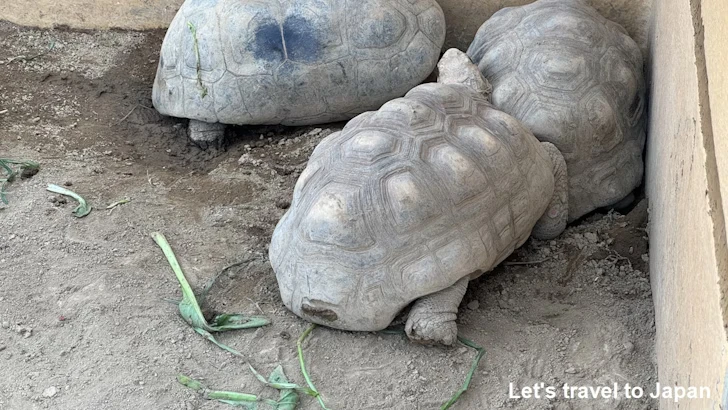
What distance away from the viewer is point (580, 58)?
131 inches

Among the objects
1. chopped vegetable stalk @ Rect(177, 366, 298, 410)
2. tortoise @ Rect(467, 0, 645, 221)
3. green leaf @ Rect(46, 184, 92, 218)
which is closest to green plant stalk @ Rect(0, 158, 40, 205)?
green leaf @ Rect(46, 184, 92, 218)

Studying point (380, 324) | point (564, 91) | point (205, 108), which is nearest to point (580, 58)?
point (564, 91)

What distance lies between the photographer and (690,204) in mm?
2150

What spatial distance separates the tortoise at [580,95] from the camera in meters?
3.26

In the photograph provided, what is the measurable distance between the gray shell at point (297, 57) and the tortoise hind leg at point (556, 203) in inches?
37.0

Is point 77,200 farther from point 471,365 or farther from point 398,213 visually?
point 471,365

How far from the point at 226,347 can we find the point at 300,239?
44cm

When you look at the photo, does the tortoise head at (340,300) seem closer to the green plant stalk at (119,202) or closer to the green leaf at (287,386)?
the green leaf at (287,386)

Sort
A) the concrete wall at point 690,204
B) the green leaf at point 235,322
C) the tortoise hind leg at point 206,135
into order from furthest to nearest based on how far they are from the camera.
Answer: the tortoise hind leg at point 206,135
the green leaf at point 235,322
the concrete wall at point 690,204

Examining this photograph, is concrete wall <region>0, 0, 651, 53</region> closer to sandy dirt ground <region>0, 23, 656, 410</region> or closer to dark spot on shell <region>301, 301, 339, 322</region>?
sandy dirt ground <region>0, 23, 656, 410</region>

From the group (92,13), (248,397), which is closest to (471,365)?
(248,397)

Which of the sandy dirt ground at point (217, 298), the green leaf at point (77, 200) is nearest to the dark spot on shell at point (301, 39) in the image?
the sandy dirt ground at point (217, 298)

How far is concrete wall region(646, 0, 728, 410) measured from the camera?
68.6 inches

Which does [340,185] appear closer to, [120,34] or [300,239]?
[300,239]
